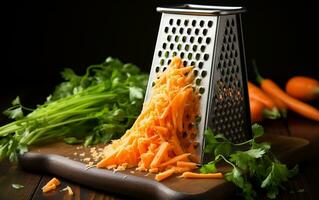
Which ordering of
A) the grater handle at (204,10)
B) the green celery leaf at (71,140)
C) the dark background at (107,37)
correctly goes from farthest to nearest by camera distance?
1. the dark background at (107,37)
2. the green celery leaf at (71,140)
3. the grater handle at (204,10)

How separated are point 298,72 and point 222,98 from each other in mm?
1759

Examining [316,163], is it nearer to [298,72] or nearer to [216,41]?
[216,41]

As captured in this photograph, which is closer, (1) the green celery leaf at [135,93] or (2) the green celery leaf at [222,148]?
(2) the green celery leaf at [222,148]

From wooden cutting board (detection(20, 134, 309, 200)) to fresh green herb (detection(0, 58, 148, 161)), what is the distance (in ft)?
0.23

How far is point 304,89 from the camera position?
3.14m

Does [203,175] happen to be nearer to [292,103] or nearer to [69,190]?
[69,190]

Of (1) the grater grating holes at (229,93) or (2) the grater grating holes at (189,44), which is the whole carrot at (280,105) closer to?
(1) the grater grating holes at (229,93)

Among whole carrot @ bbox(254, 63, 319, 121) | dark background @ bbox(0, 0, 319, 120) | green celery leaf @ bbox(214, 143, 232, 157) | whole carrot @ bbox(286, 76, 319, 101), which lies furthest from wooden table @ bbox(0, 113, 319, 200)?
dark background @ bbox(0, 0, 319, 120)

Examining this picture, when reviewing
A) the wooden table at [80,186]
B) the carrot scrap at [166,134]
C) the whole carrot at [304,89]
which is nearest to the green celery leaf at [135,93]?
the carrot scrap at [166,134]

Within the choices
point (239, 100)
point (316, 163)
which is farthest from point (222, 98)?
point (316, 163)

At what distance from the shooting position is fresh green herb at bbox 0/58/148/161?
2.40 meters

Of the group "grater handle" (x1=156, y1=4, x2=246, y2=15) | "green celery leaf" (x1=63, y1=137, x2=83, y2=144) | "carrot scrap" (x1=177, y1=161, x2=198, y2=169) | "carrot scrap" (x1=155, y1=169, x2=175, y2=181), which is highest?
"grater handle" (x1=156, y1=4, x2=246, y2=15)

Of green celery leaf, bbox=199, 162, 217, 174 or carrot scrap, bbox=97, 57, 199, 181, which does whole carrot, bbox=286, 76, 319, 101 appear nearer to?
carrot scrap, bbox=97, 57, 199, 181

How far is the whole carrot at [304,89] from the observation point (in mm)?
3129
